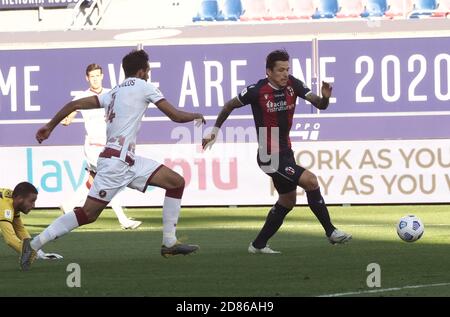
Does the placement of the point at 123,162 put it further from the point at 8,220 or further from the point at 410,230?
the point at 410,230

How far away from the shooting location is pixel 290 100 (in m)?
13.4

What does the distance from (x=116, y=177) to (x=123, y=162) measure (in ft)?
0.55

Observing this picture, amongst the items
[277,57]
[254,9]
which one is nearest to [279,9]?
[254,9]

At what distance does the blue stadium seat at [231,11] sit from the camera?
1121 inches

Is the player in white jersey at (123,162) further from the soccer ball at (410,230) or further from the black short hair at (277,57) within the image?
the soccer ball at (410,230)

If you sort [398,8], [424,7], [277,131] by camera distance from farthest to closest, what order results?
1. [398,8]
2. [424,7]
3. [277,131]

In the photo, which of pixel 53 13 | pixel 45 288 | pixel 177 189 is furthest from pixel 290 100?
pixel 53 13

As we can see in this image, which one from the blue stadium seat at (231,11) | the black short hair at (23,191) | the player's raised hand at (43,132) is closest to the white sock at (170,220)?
the black short hair at (23,191)

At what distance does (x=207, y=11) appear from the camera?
95.7 ft

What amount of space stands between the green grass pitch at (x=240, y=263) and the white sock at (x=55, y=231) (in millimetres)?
286

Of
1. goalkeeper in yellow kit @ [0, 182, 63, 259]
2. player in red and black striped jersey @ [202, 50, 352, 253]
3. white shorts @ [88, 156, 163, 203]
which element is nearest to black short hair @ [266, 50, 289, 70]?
player in red and black striped jersey @ [202, 50, 352, 253]

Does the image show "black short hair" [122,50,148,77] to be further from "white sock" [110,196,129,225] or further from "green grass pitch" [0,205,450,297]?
"white sock" [110,196,129,225]

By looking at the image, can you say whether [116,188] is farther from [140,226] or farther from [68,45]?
[68,45]

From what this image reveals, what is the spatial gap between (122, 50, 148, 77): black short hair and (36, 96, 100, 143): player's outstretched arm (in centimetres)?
45
